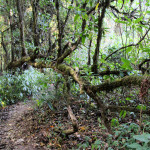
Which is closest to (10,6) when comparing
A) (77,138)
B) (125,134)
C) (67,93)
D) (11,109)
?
(11,109)

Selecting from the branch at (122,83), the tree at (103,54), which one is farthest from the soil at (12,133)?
the branch at (122,83)

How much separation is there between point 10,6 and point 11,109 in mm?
4946

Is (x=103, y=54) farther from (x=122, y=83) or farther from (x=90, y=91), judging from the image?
(x=122, y=83)

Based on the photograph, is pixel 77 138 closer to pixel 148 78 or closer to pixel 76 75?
pixel 76 75

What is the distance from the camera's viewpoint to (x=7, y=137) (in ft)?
12.9

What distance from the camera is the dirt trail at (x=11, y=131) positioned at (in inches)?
136

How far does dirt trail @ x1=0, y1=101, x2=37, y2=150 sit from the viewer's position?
3.45 m

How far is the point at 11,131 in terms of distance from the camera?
4273 millimetres

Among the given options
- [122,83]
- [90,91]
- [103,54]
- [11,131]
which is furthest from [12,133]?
[122,83]

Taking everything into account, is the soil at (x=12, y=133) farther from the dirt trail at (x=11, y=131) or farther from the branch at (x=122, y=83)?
the branch at (x=122, y=83)

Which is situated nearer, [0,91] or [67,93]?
[67,93]

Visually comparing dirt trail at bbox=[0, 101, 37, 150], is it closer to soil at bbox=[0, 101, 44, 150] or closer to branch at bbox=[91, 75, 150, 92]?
soil at bbox=[0, 101, 44, 150]

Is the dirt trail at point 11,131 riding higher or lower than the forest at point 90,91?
lower

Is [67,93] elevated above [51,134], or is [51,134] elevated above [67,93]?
[67,93]
